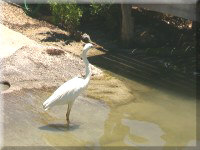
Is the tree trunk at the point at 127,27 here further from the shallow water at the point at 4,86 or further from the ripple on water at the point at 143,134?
the ripple on water at the point at 143,134

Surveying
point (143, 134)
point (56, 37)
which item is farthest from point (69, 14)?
point (143, 134)

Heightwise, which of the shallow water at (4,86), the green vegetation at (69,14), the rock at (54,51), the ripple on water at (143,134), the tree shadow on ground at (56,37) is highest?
the green vegetation at (69,14)

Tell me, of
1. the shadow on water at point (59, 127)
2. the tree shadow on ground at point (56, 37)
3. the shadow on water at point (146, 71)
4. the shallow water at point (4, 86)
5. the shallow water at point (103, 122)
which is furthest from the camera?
the tree shadow on ground at point (56, 37)

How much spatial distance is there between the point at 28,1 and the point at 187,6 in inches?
318

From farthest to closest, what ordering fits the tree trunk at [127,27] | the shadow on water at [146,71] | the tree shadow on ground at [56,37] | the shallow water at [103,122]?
the tree trunk at [127,27] → the tree shadow on ground at [56,37] → the shadow on water at [146,71] → the shallow water at [103,122]

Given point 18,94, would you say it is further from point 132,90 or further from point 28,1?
point 28,1

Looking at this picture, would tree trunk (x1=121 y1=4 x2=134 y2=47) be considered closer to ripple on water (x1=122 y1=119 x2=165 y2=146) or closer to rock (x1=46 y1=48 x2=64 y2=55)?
rock (x1=46 y1=48 x2=64 y2=55)

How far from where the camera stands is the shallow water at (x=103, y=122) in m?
8.90

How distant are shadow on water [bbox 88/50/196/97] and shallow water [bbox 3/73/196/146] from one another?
617 mm

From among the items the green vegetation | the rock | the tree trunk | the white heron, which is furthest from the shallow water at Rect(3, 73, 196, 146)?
the green vegetation

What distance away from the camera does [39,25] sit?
16.4m

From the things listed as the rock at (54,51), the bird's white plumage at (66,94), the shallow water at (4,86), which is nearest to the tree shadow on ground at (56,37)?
the rock at (54,51)

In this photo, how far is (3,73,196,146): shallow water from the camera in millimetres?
8898

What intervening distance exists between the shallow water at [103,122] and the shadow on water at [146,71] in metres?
0.62
